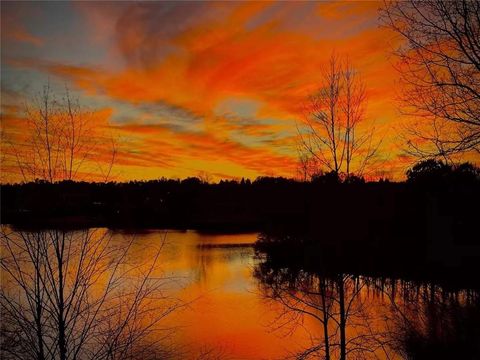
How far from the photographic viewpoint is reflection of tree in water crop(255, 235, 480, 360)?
356 inches

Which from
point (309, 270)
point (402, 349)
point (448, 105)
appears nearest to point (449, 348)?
point (402, 349)

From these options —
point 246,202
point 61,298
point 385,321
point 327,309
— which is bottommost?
point 385,321

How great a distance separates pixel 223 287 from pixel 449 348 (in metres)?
12.4

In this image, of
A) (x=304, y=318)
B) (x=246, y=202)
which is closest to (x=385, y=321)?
(x=304, y=318)

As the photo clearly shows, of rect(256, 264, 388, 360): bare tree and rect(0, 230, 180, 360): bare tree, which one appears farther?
rect(256, 264, 388, 360): bare tree

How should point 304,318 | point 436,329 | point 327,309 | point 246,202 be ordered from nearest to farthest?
point 327,309 → point 436,329 → point 304,318 → point 246,202

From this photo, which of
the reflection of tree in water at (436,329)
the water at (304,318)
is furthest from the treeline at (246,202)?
the reflection of tree in water at (436,329)

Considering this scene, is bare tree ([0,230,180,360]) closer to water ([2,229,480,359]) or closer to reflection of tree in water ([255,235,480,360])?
water ([2,229,480,359])

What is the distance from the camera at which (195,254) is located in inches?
1268

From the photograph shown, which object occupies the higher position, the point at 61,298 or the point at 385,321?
the point at 61,298

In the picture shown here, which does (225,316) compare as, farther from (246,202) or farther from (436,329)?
(246,202)

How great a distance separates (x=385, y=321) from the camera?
14.0 metres

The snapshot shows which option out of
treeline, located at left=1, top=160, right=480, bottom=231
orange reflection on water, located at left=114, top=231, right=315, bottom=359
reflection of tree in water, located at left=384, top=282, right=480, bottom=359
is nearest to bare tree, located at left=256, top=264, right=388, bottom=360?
orange reflection on water, located at left=114, top=231, right=315, bottom=359

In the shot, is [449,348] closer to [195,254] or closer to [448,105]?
[448,105]
